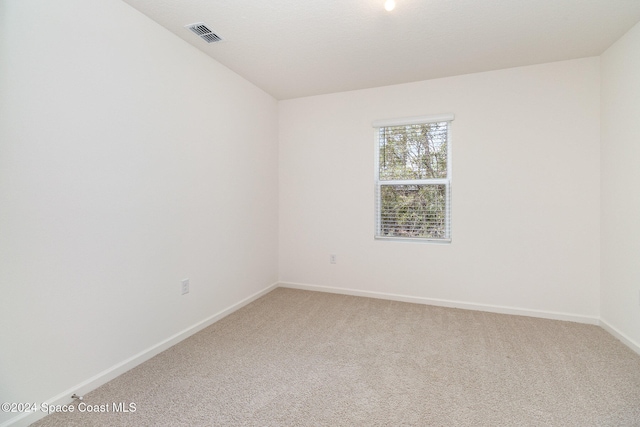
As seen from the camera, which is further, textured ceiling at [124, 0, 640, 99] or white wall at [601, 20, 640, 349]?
white wall at [601, 20, 640, 349]

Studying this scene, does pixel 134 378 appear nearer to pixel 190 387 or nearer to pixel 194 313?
pixel 190 387

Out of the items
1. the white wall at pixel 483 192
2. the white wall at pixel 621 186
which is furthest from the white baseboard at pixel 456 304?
the white wall at pixel 621 186

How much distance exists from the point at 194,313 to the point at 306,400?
4.52 ft

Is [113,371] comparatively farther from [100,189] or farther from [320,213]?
[320,213]

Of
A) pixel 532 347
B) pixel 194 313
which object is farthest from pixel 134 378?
pixel 532 347

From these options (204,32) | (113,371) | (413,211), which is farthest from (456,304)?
(204,32)

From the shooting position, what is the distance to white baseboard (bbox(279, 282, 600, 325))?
2811 mm

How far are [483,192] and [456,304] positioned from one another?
122 cm

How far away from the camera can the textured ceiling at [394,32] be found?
2.02 metres

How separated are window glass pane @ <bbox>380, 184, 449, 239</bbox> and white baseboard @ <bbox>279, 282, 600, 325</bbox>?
2.31ft

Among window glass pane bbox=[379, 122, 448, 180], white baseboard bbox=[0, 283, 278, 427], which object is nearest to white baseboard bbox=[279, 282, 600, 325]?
white baseboard bbox=[0, 283, 278, 427]

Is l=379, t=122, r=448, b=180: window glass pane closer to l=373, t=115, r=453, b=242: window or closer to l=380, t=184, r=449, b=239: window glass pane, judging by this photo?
l=373, t=115, r=453, b=242: window

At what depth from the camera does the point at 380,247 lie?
351 centimetres

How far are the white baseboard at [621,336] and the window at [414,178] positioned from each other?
145 centimetres
